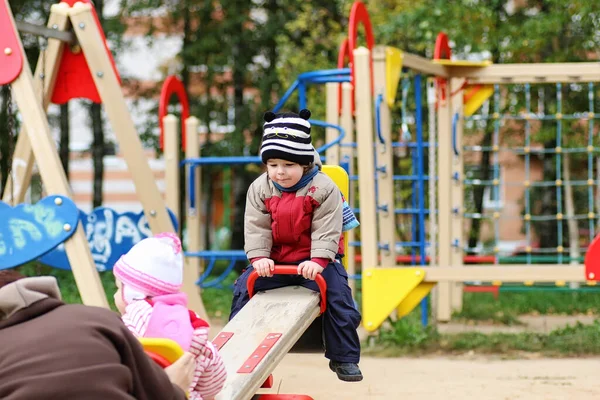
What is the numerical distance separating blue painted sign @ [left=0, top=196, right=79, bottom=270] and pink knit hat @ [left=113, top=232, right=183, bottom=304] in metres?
2.46

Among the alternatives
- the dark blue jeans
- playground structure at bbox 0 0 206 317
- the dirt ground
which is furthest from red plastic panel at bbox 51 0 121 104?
the dark blue jeans

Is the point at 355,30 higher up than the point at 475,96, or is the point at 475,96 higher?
the point at 355,30

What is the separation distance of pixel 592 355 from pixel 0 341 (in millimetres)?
5253

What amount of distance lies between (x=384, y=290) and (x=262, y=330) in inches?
121

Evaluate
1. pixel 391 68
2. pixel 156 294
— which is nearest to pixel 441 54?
pixel 391 68

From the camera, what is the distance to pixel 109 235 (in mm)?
7133

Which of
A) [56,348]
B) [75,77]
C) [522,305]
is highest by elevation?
[75,77]

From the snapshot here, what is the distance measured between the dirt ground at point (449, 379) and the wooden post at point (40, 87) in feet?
6.83

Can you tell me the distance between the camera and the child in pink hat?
103 inches

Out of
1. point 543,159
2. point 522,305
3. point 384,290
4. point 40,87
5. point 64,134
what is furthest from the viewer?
point 64,134

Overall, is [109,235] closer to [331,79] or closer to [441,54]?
[331,79]

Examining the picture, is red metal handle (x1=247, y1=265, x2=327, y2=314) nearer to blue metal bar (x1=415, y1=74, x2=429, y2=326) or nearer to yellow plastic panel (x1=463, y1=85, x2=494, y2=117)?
blue metal bar (x1=415, y1=74, x2=429, y2=326)

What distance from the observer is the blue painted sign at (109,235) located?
23.2ft

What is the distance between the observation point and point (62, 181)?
204 inches
